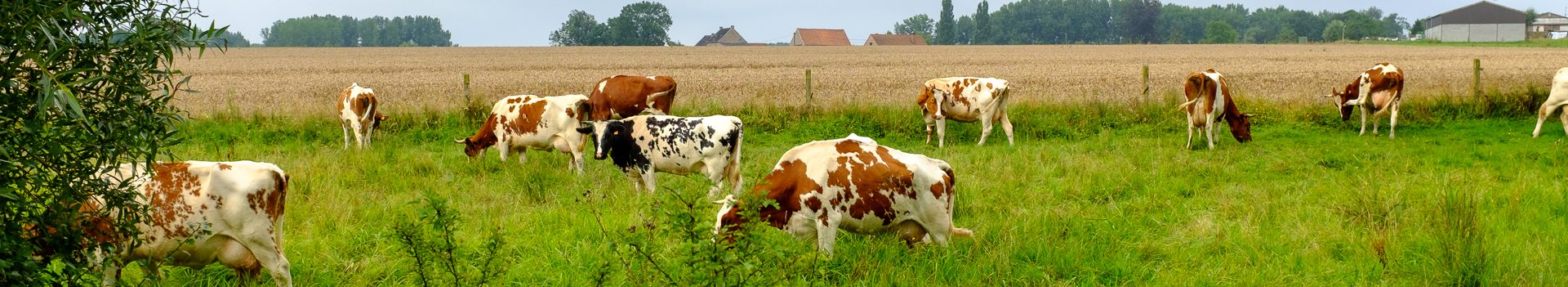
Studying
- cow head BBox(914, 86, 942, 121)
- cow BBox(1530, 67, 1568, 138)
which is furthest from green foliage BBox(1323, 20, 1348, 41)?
cow head BBox(914, 86, 942, 121)

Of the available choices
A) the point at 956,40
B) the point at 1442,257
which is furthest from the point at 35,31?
the point at 956,40

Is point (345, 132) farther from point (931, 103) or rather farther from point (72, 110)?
point (72, 110)

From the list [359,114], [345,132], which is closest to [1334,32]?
[345,132]

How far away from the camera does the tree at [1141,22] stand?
379ft

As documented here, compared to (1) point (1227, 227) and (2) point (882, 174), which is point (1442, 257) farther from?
(2) point (882, 174)

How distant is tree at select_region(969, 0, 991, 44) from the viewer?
126312 mm

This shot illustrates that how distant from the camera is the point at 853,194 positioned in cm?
669

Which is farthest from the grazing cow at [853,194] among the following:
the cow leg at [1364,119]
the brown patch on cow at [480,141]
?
the cow leg at [1364,119]

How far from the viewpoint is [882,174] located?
6680mm

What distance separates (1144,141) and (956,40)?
119397 millimetres

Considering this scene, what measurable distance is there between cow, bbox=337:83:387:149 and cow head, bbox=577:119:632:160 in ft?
16.8

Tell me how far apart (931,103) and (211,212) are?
10903 mm

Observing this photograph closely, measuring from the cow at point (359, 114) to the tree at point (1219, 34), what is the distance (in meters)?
103

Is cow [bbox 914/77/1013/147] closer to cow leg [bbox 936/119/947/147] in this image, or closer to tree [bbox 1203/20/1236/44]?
cow leg [bbox 936/119/947/147]
